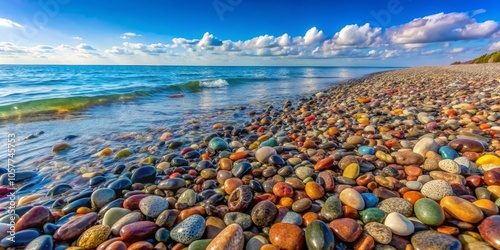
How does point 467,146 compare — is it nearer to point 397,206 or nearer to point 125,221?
point 397,206

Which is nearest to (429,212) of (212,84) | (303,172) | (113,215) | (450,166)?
(450,166)

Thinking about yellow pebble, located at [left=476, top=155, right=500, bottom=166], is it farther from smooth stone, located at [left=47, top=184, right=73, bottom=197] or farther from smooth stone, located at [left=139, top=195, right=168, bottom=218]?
A: smooth stone, located at [left=47, top=184, right=73, bottom=197]

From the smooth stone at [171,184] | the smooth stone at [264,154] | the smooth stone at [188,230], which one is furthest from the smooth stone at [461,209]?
the smooth stone at [171,184]

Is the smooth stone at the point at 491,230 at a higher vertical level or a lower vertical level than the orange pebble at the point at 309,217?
higher

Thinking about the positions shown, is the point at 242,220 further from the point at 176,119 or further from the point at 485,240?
the point at 176,119

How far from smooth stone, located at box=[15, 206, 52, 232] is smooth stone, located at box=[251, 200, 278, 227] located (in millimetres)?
1763

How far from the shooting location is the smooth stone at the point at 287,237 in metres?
1.60

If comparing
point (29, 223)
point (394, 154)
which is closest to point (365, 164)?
point (394, 154)

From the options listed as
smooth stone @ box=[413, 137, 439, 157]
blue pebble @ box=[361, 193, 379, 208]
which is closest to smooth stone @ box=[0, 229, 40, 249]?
blue pebble @ box=[361, 193, 379, 208]

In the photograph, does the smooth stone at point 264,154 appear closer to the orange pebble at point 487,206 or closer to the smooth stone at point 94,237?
the smooth stone at point 94,237

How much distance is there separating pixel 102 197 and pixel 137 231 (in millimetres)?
810

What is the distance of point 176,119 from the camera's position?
251 inches

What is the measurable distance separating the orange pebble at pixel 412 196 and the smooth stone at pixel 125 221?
2269 millimetres

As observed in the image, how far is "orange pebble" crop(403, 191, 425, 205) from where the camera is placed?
1997 mm
